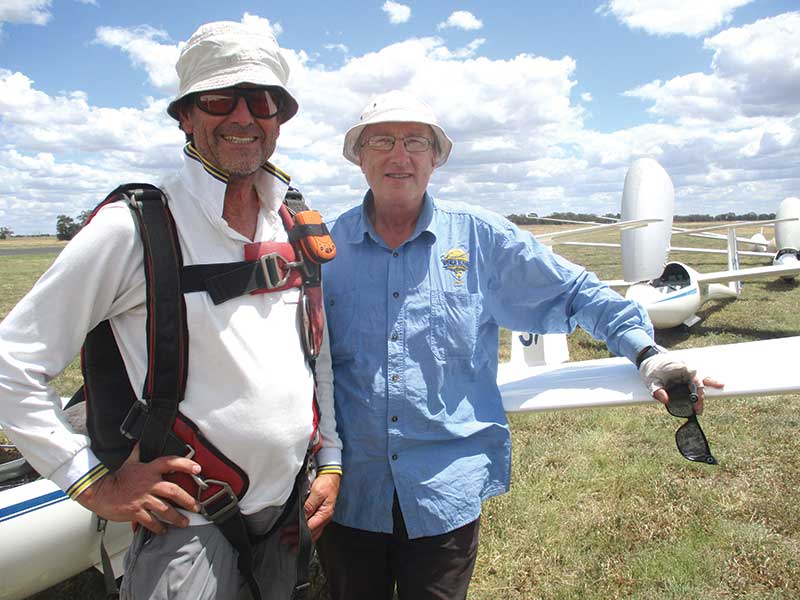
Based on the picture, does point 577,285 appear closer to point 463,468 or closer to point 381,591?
point 463,468

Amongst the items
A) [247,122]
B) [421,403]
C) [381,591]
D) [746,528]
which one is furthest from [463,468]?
[746,528]

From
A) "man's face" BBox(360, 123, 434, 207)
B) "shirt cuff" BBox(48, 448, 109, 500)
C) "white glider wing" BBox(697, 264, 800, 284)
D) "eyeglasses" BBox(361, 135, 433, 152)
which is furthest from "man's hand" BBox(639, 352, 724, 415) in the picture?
"white glider wing" BBox(697, 264, 800, 284)

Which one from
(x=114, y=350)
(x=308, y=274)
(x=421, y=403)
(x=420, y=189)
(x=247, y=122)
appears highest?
(x=247, y=122)

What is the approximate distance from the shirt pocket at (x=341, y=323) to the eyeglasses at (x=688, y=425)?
3.80 ft

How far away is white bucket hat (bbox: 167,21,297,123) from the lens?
5.06ft

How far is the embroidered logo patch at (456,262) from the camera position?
1991mm

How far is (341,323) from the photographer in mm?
1988

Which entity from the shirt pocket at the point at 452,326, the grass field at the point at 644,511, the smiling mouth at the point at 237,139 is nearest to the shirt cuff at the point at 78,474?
the smiling mouth at the point at 237,139

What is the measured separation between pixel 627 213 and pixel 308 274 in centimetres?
1006

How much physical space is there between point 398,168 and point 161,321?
999mm

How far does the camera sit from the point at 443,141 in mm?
2154

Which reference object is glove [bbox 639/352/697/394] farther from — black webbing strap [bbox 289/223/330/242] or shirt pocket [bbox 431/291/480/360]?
black webbing strap [bbox 289/223/330/242]

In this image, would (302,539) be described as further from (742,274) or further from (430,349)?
(742,274)

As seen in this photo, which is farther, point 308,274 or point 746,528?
point 746,528
